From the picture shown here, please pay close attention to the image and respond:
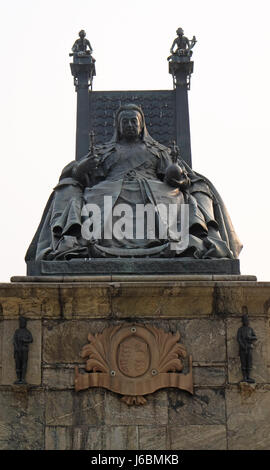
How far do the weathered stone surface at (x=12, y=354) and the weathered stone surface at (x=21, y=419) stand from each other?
165 millimetres

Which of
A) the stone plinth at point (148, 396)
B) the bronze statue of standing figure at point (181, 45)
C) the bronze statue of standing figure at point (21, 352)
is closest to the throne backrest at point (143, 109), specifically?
the bronze statue of standing figure at point (181, 45)

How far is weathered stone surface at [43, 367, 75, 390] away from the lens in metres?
11.5

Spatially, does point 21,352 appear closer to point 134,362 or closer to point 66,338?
point 66,338

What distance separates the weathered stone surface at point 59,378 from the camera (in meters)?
11.5

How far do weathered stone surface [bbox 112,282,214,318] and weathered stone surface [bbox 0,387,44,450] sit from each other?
1444 millimetres

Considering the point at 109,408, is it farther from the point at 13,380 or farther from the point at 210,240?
the point at 210,240

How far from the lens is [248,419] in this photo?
11438 millimetres

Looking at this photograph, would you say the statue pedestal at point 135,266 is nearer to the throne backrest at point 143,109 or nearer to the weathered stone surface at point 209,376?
the weathered stone surface at point 209,376

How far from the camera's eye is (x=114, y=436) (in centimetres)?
1133

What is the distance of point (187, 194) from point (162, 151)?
109 cm

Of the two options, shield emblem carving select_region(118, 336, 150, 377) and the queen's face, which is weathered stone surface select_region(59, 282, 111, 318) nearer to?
shield emblem carving select_region(118, 336, 150, 377)

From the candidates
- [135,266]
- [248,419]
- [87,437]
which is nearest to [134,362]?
[87,437]
